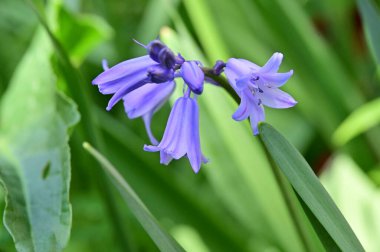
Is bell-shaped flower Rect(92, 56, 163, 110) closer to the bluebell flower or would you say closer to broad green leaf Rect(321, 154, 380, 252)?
the bluebell flower

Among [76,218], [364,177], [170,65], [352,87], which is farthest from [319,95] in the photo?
[170,65]

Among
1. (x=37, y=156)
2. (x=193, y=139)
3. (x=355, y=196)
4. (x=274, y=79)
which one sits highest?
(x=274, y=79)

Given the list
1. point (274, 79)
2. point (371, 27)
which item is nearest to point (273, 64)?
point (274, 79)

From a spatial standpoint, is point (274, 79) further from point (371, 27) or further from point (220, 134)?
point (220, 134)

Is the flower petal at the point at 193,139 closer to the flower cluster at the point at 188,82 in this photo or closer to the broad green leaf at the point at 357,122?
the flower cluster at the point at 188,82

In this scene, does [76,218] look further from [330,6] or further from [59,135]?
[330,6]

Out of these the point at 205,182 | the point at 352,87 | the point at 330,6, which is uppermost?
the point at 330,6
